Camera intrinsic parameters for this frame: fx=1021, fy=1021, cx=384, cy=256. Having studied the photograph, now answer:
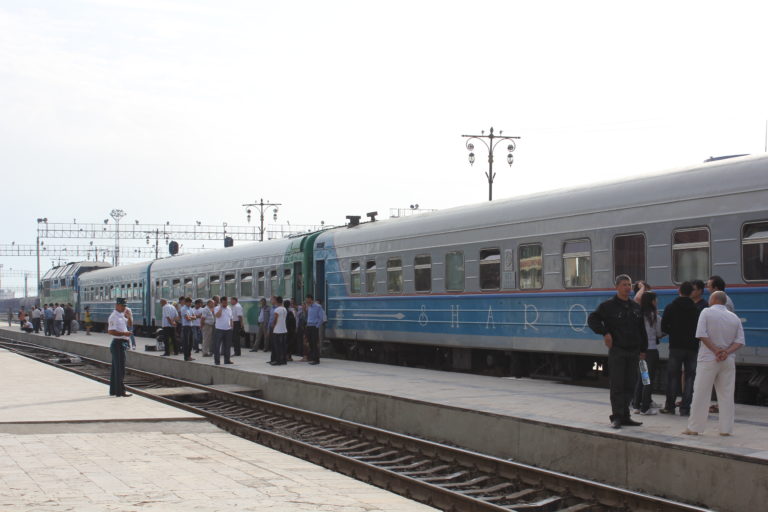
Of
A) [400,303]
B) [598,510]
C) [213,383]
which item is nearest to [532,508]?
[598,510]

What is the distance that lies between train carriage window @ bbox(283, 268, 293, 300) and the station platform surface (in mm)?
13668

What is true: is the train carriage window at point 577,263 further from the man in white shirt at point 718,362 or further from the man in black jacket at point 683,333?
the man in white shirt at point 718,362

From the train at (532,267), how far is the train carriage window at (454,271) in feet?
0.12

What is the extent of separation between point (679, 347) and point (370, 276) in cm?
1279

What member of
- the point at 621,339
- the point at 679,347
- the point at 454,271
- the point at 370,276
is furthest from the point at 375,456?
the point at 370,276

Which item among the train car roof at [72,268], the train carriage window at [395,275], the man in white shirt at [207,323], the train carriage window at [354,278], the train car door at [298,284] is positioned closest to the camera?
the train carriage window at [395,275]

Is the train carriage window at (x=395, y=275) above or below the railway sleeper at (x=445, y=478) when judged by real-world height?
above

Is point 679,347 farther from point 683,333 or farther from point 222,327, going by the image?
point 222,327

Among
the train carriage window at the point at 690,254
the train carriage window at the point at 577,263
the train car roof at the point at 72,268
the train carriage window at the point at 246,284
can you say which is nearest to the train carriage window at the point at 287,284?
the train carriage window at the point at 246,284

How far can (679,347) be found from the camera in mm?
12938

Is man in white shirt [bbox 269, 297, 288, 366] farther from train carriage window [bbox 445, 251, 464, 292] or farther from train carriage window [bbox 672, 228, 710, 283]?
train carriage window [bbox 672, 228, 710, 283]

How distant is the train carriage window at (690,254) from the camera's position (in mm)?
14844

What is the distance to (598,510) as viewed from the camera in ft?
32.7

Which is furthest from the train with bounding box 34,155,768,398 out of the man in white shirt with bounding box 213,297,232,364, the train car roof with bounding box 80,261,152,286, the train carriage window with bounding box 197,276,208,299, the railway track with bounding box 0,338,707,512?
the train car roof with bounding box 80,261,152,286
